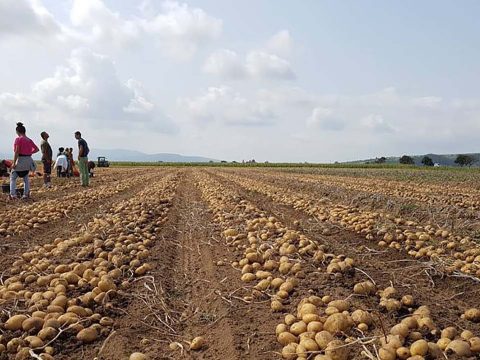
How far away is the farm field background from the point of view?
271 centimetres

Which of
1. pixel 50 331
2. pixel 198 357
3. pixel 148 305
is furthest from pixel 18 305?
pixel 198 357

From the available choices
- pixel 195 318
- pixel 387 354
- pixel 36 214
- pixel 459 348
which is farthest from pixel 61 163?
pixel 459 348

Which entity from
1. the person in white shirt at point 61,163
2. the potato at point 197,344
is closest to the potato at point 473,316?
the potato at point 197,344

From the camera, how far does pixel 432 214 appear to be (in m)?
7.68

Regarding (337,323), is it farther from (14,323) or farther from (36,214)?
(36,214)

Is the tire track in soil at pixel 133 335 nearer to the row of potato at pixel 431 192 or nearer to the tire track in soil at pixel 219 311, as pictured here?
the tire track in soil at pixel 219 311

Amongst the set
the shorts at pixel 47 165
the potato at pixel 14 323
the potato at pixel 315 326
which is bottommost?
the potato at pixel 14 323

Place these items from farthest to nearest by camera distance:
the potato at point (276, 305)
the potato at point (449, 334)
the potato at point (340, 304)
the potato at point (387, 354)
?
the potato at point (276, 305) < the potato at point (340, 304) < the potato at point (449, 334) < the potato at point (387, 354)

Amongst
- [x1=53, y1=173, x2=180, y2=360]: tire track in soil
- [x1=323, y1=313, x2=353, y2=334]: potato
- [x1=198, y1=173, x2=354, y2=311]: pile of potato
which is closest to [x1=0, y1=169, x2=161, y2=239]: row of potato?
[x1=198, y1=173, x2=354, y2=311]: pile of potato

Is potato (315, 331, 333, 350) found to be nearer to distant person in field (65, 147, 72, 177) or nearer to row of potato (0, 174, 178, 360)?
row of potato (0, 174, 178, 360)

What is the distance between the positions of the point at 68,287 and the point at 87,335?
99 cm

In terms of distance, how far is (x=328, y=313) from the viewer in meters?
2.93

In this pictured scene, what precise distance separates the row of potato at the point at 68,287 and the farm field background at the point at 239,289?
1 cm

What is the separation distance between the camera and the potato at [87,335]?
2850 mm
